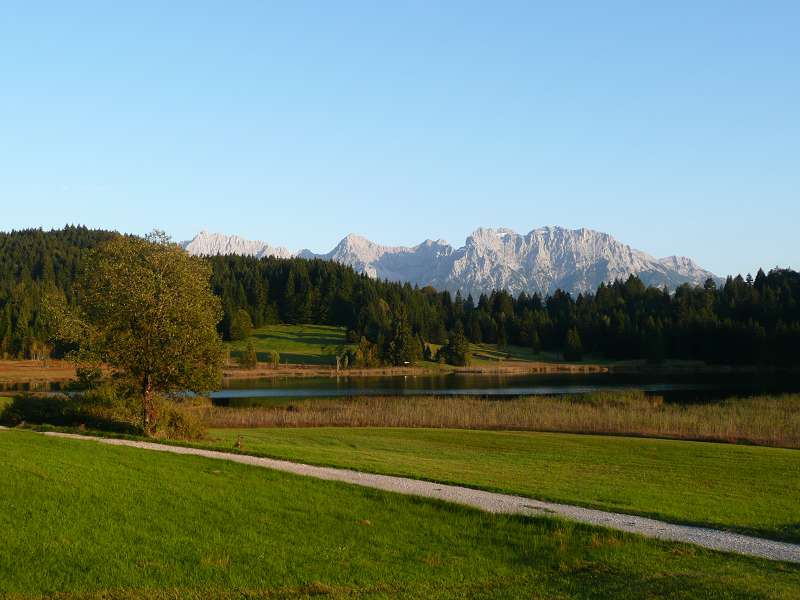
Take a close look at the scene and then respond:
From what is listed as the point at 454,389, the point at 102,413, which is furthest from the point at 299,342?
the point at 102,413

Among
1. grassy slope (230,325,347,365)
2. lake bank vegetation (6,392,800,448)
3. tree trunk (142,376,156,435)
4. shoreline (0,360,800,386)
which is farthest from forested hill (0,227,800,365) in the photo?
tree trunk (142,376,156,435)

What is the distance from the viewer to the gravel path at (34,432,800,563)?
565 inches

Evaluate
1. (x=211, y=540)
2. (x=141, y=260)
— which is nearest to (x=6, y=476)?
(x=211, y=540)

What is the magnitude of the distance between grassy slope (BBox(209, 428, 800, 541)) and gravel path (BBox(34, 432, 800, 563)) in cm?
76

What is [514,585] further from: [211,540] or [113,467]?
[113,467]

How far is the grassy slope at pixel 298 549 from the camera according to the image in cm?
1107

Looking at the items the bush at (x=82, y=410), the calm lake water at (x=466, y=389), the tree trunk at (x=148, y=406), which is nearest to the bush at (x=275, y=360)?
the calm lake water at (x=466, y=389)

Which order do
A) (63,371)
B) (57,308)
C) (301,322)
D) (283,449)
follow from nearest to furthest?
(283,449) < (57,308) < (63,371) < (301,322)

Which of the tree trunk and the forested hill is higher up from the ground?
the forested hill

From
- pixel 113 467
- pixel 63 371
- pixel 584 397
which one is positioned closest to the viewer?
pixel 113 467

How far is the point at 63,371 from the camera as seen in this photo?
373 feet

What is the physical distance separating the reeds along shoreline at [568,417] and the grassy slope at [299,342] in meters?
88.1

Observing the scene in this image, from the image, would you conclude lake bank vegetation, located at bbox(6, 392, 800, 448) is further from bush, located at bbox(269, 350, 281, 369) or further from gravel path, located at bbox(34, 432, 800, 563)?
bush, located at bbox(269, 350, 281, 369)

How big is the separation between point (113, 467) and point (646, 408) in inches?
1604
